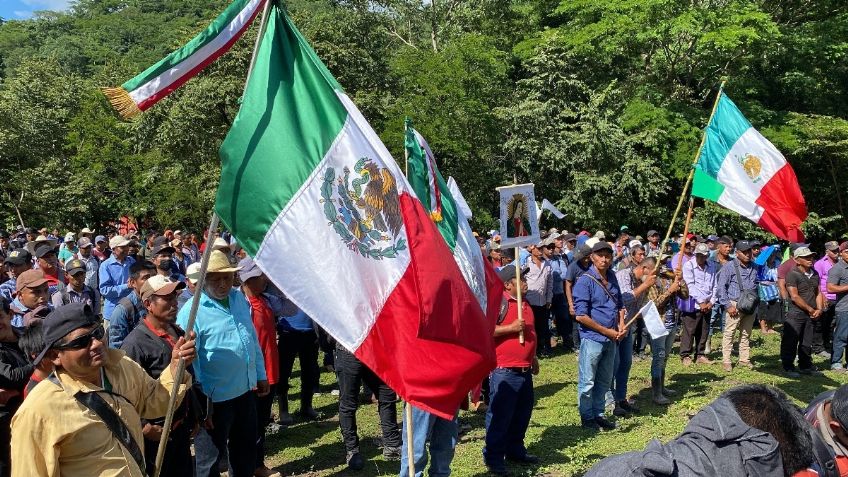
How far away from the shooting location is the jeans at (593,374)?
790 centimetres

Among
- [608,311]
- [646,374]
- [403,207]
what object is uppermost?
[403,207]

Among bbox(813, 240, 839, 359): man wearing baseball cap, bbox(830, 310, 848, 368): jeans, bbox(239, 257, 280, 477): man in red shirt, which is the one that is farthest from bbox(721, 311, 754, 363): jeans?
bbox(239, 257, 280, 477): man in red shirt

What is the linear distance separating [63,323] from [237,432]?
7.90ft

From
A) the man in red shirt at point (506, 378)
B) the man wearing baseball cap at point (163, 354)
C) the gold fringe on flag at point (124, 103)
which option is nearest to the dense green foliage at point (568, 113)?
the man in red shirt at point (506, 378)

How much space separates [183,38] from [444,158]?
33.8 feet

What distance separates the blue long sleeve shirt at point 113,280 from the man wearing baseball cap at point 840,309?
1068 centimetres

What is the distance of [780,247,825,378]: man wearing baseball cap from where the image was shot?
10.9m

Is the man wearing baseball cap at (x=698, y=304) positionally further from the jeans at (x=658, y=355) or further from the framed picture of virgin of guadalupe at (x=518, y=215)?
the framed picture of virgin of guadalupe at (x=518, y=215)

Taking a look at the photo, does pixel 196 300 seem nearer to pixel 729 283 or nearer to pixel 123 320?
pixel 123 320

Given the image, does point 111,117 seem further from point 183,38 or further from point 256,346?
point 256,346

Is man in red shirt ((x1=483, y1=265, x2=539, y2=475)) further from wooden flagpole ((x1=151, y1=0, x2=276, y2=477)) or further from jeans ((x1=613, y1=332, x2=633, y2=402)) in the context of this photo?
wooden flagpole ((x1=151, y1=0, x2=276, y2=477))

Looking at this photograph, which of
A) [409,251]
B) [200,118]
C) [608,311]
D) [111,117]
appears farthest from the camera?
[111,117]

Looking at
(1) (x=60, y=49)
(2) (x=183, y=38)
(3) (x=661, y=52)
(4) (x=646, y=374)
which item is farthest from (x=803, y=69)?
(1) (x=60, y=49)

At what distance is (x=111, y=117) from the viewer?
3256 cm
